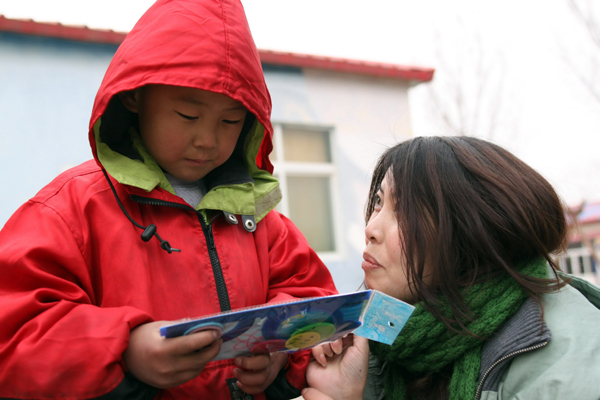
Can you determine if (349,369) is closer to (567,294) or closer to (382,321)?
(382,321)

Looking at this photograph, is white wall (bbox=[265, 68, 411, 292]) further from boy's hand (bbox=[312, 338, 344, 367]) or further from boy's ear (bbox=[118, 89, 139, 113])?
boy's hand (bbox=[312, 338, 344, 367])

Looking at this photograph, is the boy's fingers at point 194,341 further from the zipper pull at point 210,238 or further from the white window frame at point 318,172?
the white window frame at point 318,172

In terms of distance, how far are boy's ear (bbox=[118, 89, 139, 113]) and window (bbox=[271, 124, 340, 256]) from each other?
4.12 m

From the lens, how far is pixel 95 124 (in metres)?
1.26

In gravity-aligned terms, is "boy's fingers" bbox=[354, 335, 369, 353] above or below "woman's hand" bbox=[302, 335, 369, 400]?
above

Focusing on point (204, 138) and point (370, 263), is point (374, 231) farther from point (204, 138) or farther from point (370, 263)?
point (204, 138)

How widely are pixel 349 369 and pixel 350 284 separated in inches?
172

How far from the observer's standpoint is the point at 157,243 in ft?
3.95

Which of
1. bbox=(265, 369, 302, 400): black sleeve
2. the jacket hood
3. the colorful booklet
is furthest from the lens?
bbox=(265, 369, 302, 400): black sleeve

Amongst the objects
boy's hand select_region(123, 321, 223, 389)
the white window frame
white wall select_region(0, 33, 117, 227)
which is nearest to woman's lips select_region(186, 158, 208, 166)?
boy's hand select_region(123, 321, 223, 389)

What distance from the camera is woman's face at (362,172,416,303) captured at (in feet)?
4.44

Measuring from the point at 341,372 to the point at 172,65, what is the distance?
0.96m

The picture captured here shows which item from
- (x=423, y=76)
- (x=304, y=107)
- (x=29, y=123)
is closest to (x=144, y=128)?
(x=29, y=123)

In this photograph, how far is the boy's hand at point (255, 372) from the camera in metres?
1.12
